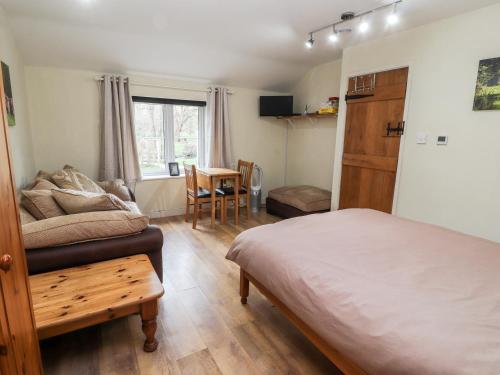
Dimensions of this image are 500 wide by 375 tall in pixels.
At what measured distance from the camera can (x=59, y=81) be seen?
3.45 metres

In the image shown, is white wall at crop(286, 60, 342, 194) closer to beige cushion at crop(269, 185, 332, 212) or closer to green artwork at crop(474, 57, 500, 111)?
beige cushion at crop(269, 185, 332, 212)

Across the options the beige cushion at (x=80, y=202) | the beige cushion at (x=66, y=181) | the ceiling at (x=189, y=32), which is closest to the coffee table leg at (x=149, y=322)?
the beige cushion at (x=80, y=202)

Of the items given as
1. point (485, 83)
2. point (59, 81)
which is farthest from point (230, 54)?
point (485, 83)

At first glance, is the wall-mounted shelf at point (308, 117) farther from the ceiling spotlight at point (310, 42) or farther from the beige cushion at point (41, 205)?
the beige cushion at point (41, 205)

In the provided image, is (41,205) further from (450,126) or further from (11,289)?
(450,126)

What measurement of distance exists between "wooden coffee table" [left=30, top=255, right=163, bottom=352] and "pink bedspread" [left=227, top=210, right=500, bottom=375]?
63cm

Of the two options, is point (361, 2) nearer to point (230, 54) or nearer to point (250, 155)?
point (230, 54)

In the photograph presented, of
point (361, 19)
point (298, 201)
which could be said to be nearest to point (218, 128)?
point (298, 201)

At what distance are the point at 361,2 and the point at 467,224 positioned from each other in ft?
7.03

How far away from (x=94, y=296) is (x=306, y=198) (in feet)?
9.71

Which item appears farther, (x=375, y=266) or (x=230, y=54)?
(x=230, y=54)

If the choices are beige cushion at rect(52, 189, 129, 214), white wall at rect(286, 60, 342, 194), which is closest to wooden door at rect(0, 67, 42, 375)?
beige cushion at rect(52, 189, 129, 214)

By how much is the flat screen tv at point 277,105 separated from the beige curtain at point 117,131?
2089 mm

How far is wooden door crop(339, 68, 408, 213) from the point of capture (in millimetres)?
3002
